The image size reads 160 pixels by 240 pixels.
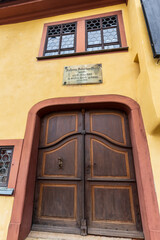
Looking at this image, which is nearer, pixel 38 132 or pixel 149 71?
pixel 149 71

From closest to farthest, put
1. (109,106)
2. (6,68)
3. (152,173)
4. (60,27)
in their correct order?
(152,173), (109,106), (6,68), (60,27)

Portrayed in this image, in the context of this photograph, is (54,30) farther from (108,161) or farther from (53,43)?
(108,161)

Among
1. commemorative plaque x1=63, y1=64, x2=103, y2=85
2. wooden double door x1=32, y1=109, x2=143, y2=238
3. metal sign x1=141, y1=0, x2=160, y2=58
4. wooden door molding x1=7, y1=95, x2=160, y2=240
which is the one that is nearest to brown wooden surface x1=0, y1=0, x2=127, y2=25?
metal sign x1=141, y1=0, x2=160, y2=58

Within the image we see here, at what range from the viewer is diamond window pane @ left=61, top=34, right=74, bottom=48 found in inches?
150

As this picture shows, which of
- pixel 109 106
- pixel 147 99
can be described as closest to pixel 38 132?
pixel 109 106

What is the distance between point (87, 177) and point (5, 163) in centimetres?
163

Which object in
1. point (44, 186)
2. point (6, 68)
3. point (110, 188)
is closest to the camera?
point (110, 188)

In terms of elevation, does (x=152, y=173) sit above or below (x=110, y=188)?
above

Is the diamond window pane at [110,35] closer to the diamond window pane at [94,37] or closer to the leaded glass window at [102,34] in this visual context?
the leaded glass window at [102,34]

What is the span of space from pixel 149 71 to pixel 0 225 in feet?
11.6

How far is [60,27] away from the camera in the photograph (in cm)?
409

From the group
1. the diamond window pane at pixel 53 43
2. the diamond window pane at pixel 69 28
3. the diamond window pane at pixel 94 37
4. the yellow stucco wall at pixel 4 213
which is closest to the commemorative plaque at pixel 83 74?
the diamond window pane at pixel 94 37

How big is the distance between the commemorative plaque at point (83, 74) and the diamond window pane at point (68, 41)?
954 mm

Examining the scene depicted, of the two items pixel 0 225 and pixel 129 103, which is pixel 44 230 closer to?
pixel 0 225
